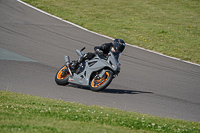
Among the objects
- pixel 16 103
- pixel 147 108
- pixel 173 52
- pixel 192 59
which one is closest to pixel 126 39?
pixel 173 52

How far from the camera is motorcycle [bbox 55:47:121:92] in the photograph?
941cm

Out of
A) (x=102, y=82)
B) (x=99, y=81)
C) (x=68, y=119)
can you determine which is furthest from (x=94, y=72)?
(x=68, y=119)

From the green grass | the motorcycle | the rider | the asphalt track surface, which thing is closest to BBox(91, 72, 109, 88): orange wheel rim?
the motorcycle

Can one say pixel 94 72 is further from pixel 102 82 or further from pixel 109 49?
pixel 109 49

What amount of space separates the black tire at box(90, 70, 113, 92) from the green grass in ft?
5.44

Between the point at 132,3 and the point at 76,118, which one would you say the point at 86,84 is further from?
the point at 132,3

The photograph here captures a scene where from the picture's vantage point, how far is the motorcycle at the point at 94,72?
9.41 m

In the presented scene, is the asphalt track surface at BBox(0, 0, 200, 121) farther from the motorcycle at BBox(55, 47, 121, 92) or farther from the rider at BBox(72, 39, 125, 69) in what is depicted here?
the rider at BBox(72, 39, 125, 69)

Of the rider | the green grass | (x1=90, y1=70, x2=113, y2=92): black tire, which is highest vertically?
the rider

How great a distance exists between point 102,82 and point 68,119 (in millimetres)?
3505

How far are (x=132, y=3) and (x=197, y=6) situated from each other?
662 centimetres

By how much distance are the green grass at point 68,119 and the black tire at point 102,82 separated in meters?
1.66

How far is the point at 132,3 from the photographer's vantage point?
1240 inches

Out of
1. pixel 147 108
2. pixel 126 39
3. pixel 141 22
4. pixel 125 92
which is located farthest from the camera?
pixel 141 22
